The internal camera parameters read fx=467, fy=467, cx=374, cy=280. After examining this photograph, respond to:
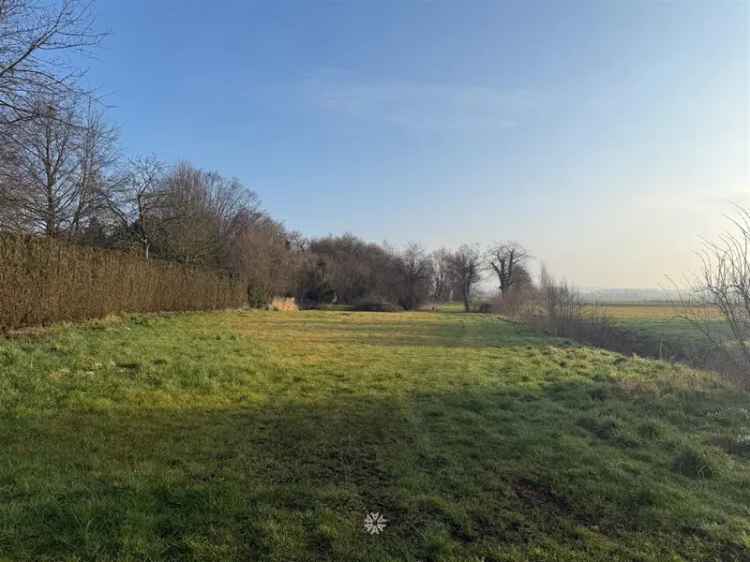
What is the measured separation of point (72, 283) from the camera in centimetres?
1241

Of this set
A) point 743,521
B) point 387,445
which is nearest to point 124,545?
point 387,445

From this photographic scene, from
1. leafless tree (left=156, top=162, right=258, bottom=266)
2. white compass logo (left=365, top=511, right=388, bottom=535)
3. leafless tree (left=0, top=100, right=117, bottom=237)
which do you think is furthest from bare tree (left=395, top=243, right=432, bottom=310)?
white compass logo (left=365, top=511, right=388, bottom=535)

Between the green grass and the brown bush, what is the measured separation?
6.82 ft

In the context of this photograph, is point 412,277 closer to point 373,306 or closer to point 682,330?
point 373,306

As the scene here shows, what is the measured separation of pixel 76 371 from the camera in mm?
6969

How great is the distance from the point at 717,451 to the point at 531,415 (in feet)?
7.21

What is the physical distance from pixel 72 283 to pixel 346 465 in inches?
444

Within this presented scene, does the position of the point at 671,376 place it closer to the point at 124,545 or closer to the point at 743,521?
the point at 743,521

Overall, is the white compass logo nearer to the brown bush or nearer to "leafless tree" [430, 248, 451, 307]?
the brown bush

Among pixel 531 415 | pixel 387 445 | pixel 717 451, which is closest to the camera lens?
pixel 387 445

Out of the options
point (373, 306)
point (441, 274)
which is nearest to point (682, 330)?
point (373, 306)

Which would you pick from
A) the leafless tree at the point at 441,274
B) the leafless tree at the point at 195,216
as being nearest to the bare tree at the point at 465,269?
the leafless tree at the point at 441,274

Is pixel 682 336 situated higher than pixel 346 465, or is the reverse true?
pixel 346 465

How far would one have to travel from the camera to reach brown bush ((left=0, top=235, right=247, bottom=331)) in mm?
9938
